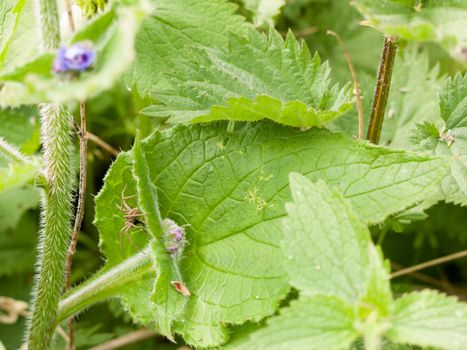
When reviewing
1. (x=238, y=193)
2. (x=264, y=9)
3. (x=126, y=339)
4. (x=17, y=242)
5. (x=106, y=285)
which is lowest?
(x=126, y=339)

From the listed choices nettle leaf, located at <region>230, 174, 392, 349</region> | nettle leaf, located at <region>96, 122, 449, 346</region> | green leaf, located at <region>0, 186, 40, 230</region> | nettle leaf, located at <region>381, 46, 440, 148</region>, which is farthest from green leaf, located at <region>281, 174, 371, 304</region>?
green leaf, located at <region>0, 186, 40, 230</region>

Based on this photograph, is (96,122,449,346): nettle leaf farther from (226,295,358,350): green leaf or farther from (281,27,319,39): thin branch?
(281,27,319,39): thin branch

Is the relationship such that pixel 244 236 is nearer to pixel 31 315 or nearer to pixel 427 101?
pixel 31 315

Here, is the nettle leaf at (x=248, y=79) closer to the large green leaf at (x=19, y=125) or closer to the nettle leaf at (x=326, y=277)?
the nettle leaf at (x=326, y=277)

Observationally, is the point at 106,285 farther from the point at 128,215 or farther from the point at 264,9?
the point at 264,9

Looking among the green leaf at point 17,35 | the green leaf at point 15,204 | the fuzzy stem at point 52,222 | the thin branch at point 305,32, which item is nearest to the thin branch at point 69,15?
the green leaf at point 17,35

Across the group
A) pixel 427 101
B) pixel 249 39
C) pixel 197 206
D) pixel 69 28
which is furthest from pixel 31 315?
pixel 427 101

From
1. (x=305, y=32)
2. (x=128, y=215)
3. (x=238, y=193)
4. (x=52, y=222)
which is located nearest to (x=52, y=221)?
(x=52, y=222)
